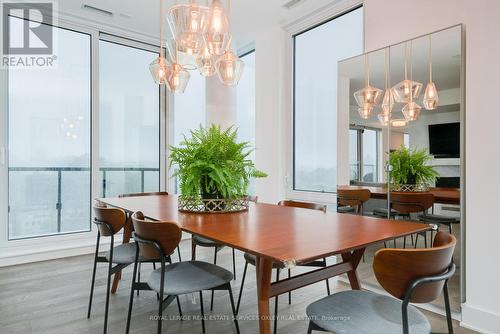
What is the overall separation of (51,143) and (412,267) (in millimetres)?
4315

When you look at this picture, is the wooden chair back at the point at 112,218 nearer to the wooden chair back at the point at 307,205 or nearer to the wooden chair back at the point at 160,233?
the wooden chair back at the point at 160,233

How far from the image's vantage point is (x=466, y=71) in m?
2.32

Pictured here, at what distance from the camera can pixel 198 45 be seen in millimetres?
2490

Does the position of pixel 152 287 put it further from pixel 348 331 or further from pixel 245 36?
pixel 245 36

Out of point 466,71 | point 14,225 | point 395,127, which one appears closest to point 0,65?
point 14,225

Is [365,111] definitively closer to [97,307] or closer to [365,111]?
[365,111]

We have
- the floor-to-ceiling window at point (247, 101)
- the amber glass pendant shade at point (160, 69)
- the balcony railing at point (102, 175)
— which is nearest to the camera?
the amber glass pendant shade at point (160, 69)

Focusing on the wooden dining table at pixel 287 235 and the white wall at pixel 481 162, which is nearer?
the wooden dining table at pixel 287 235

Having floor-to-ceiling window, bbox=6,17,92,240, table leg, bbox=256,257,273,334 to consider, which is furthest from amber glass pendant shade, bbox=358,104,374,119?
floor-to-ceiling window, bbox=6,17,92,240

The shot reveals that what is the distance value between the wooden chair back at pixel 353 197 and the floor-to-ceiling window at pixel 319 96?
1.53ft

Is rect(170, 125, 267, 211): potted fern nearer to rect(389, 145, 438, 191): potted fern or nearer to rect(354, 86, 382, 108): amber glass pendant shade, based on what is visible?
rect(389, 145, 438, 191): potted fern

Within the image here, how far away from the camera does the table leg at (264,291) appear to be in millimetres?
1394

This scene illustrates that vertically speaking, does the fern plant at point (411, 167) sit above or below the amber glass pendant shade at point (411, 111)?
below

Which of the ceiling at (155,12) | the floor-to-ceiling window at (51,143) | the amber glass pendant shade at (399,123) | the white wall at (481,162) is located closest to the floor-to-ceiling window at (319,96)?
the ceiling at (155,12)
